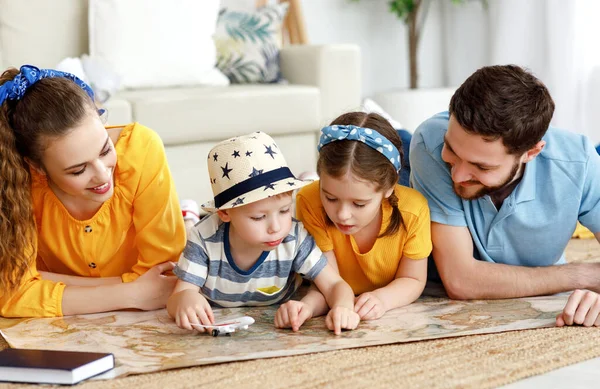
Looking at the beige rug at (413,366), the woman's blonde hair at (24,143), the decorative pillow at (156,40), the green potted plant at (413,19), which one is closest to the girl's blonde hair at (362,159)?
the beige rug at (413,366)

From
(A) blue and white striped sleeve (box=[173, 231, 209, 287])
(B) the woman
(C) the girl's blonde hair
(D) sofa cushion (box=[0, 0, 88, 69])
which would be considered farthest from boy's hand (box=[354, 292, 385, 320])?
(D) sofa cushion (box=[0, 0, 88, 69])

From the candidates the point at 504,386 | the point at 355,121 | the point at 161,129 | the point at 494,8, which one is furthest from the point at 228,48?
the point at 504,386

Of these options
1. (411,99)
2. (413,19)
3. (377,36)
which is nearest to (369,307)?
(411,99)

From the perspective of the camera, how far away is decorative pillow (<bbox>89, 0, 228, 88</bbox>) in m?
3.38

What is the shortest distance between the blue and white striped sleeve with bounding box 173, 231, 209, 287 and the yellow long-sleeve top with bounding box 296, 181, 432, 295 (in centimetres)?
25

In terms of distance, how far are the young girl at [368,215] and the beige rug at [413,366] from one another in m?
0.24

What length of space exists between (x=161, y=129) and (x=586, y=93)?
89.8 inches

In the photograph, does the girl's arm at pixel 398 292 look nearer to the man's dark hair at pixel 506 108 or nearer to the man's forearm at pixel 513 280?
the man's forearm at pixel 513 280

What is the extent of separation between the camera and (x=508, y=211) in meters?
1.81

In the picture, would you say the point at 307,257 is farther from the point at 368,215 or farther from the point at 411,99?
the point at 411,99

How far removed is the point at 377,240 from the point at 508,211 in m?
0.30

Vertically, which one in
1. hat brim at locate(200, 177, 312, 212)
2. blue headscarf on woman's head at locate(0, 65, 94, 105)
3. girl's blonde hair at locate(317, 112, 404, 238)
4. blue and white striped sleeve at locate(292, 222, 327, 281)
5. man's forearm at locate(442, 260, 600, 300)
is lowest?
man's forearm at locate(442, 260, 600, 300)

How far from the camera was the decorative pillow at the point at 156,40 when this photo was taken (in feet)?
11.1

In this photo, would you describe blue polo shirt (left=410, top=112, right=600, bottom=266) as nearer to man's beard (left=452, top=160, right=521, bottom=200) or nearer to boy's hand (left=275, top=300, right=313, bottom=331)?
man's beard (left=452, top=160, right=521, bottom=200)
